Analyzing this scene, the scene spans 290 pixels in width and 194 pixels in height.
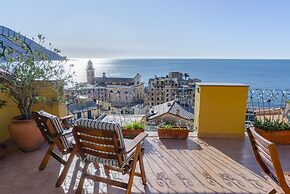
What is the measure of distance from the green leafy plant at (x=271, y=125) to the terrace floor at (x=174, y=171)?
349mm

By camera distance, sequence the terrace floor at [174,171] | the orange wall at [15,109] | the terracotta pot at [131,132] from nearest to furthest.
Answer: the terrace floor at [174,171]
the orange wall at [15,109]
the terracotta pot at [131,132]

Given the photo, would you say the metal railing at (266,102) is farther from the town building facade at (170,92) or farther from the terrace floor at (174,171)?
the town building facade at (170,92)

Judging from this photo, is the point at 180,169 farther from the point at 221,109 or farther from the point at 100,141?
the point at 221,109

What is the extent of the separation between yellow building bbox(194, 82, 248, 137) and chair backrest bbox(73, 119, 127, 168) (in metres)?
2.28

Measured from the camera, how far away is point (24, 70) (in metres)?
3.16

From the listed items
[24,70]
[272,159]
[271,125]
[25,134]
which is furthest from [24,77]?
[271,125]

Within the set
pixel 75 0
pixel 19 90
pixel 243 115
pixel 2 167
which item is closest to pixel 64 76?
pixel 19 90

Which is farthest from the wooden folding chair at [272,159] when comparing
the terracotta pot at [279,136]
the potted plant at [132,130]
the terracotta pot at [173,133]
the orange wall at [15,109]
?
the orange wall at [15,109]

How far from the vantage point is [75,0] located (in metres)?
4.86

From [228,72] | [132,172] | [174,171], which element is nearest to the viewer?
[132,172]

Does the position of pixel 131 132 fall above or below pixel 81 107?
below

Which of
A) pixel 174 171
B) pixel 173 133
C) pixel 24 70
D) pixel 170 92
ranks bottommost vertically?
pixel 174 171

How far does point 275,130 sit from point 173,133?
1.79 metres

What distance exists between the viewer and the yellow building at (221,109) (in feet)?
12.6
